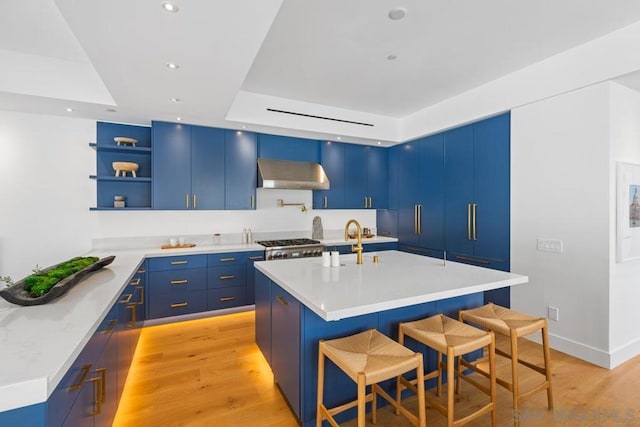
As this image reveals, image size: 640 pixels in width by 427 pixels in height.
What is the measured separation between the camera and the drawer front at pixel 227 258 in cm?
368

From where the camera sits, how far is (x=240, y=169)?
13.4 ft

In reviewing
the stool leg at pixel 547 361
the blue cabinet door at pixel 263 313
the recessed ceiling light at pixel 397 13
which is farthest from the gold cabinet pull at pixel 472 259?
the recessed ceiling light at pixel 397 13

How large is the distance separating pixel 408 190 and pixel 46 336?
174 inches

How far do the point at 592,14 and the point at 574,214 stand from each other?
1.61 metres

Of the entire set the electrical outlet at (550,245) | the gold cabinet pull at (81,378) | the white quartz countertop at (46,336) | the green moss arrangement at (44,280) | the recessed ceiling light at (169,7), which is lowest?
the gold cabinet pull at (81,378)

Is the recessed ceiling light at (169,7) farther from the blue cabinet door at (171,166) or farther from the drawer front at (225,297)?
the drawer front at (225,297)

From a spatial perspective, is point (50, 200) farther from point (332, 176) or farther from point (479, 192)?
point (479, 192)

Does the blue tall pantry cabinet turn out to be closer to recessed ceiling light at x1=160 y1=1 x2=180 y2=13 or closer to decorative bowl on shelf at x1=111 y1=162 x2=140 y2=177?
recessed ceiling light at x1=160 y1=1 x2=180 y2=13

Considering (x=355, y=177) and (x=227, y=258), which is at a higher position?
(x=355, y=177)

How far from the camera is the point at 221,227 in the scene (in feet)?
13.9

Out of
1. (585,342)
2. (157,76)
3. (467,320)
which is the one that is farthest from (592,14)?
(157,76)

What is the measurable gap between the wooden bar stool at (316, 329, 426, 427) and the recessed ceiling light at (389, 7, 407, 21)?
219 centimetres

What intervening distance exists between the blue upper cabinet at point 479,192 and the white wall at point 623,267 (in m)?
0.86

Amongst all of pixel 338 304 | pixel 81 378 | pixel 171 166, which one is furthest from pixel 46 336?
pixel 171 166
